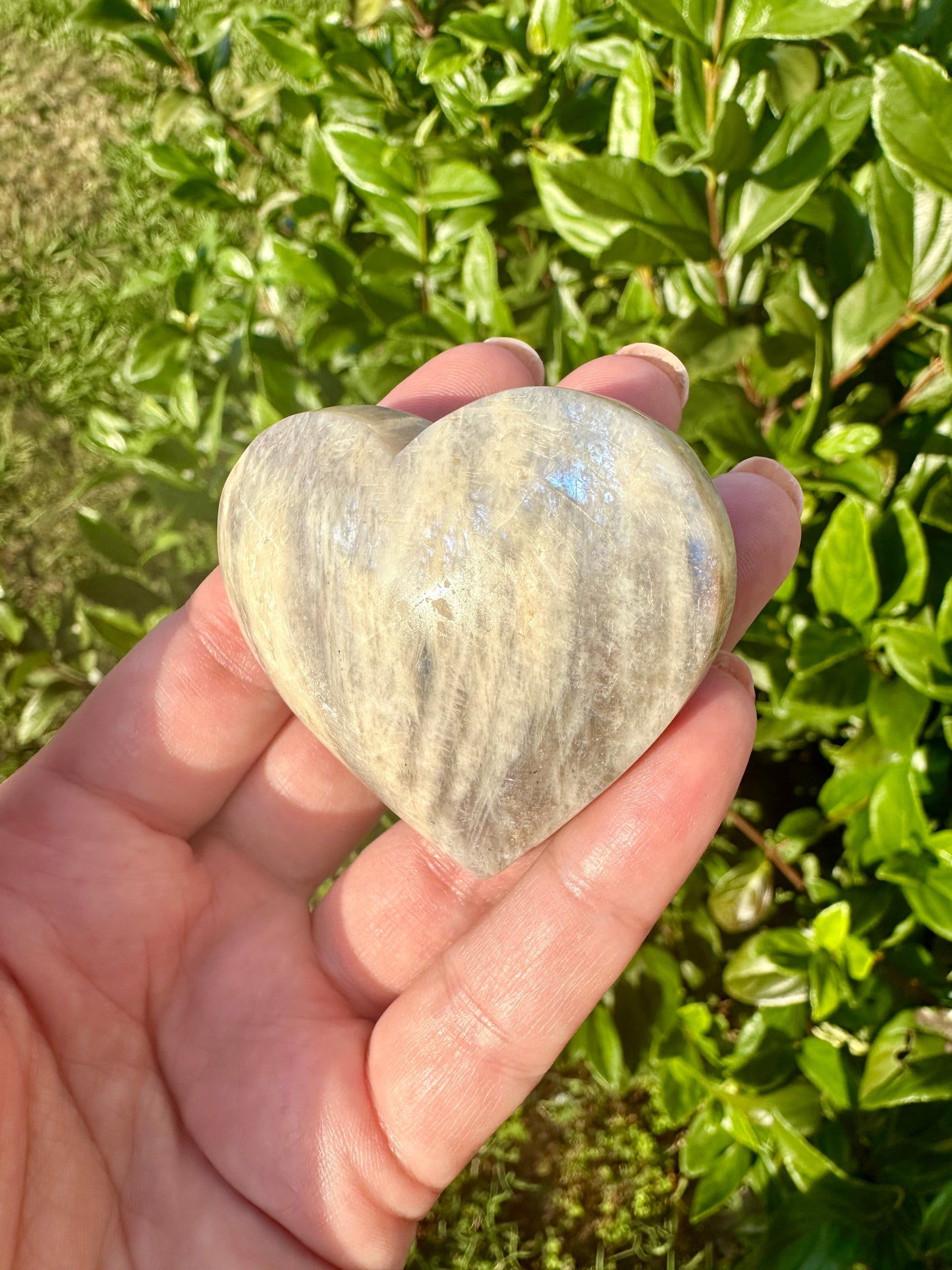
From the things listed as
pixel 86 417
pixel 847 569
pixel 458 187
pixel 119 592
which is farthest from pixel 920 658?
pixel 86 417

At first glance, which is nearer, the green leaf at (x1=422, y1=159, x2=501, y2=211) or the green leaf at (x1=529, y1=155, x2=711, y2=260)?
the green leaf at (x1=529, y1=155, x2=711, y2=260)

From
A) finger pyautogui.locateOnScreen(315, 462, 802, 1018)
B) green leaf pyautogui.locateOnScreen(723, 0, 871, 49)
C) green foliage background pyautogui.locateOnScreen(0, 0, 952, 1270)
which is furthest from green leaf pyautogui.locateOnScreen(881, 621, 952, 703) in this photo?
green leaf pyautogui.locateOnScreen(723, 0, 871, 49)

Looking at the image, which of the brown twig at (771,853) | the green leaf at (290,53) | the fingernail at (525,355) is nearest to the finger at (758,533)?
the fingernail at (525,355)

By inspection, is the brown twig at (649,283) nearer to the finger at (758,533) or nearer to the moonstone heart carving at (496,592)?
the finger at (758,533)

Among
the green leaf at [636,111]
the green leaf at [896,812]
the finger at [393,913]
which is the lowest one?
the green leaf at [896,812]

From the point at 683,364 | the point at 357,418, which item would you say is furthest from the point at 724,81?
the point at 357,418

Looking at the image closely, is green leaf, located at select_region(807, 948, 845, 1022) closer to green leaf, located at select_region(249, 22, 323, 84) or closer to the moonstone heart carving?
the moonstone heart carving
